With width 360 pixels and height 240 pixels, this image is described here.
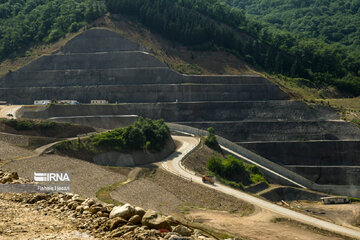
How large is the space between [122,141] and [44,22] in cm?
5450

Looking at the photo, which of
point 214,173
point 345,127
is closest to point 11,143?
point 214,173

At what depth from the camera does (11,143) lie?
47531 millimetres

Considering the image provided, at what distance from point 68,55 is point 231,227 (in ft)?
211

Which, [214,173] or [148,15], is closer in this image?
[214,173]

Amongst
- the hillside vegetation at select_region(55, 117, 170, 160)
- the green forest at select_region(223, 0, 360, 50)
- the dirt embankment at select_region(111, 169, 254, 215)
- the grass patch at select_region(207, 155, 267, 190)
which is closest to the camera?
the dirt embankment at select_region(111, 169, 254, 215)

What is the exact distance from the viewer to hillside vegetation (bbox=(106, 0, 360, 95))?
300 ft

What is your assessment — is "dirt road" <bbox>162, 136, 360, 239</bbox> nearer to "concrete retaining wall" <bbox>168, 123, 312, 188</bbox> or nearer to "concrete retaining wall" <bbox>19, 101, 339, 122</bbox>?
"concrete retaining wall" <bbox>168, 123, 312, 188</bbox>

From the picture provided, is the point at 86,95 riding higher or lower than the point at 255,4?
lower

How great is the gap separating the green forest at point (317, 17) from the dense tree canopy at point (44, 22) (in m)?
65.2

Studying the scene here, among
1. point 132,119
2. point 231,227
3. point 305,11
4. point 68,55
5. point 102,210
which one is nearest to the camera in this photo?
point 102,210

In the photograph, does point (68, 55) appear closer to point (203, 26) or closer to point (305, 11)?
point (203, 26)

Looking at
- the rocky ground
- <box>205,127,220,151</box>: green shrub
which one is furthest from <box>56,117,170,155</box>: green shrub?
the rocky ground

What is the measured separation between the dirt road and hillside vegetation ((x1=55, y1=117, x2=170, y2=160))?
9.88 feet

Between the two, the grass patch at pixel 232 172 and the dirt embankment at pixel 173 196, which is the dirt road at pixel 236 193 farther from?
the grass patch at pixel 232 172
